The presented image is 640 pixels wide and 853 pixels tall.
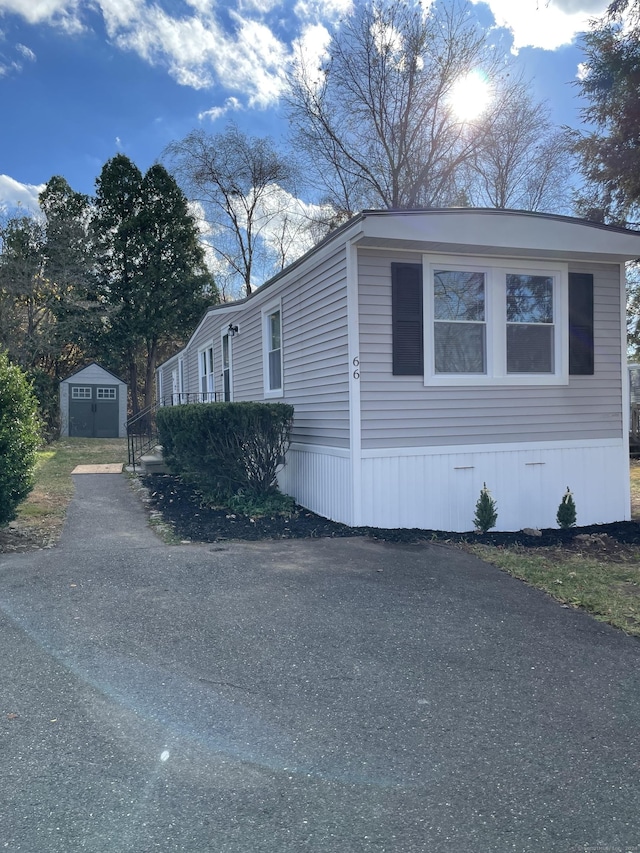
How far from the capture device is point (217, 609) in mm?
4434

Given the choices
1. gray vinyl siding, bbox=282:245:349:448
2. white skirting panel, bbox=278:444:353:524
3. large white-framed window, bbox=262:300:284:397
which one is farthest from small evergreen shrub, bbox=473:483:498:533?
large white-framed window, bbox=262:300:284:397

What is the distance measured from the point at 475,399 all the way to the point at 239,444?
301cm

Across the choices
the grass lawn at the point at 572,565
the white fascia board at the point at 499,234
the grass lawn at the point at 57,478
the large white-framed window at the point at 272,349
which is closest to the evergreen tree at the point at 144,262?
the grass lawn at the point at 57,478

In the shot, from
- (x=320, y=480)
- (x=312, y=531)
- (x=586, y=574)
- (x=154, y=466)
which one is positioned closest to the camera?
(x=586, y=574)

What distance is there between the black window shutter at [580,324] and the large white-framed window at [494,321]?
0.11m

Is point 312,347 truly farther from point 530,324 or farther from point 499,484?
point 499,484

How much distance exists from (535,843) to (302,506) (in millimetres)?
6435

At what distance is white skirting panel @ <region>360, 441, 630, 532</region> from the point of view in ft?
23.0

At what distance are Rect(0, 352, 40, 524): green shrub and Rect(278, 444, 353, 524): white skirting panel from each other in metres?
3.30

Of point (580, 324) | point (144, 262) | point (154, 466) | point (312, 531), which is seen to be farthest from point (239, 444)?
point (144, 262)

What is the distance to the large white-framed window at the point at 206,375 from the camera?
1462 centimetres

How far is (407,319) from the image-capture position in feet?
22.9

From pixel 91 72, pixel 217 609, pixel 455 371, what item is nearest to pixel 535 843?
pixel 217 609

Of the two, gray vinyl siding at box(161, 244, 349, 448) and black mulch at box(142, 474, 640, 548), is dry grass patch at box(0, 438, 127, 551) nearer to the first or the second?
black mulch at box(142, 474, 640, 548)
